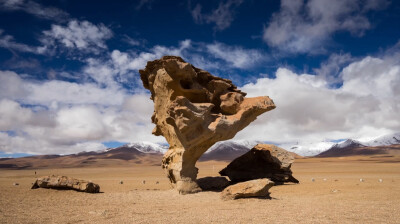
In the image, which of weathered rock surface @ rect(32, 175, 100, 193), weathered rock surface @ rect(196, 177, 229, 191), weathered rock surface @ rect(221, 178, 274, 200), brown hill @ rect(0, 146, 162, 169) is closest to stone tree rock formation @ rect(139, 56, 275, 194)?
weathered rock surface @ rect(196, 177, 229, 191)

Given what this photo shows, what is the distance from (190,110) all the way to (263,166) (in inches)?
409

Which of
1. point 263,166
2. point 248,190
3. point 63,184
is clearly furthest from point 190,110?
point 263,166

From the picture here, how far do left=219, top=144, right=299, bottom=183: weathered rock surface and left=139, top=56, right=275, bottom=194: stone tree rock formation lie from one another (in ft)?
16.6

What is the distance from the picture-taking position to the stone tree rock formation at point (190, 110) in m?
15.1

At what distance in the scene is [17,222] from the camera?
25.3ft

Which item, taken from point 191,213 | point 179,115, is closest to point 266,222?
point 191,213

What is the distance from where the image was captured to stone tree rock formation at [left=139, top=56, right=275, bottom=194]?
15.1m

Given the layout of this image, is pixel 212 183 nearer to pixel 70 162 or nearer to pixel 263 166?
pixel 263 166

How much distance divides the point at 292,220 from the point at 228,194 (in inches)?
177

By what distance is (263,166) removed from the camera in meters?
22.1

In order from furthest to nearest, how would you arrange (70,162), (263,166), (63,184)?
(70,162)
(263,166)
(63,184)

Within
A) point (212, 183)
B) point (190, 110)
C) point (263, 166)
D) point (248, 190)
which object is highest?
point (190, 110)

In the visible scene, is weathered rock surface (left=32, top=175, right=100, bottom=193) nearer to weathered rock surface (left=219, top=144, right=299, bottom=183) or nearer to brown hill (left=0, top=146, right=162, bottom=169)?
weathered rock surface (left=219, top=144, right=299, bottom=183)

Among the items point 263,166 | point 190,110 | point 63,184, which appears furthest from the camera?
point 263,166
